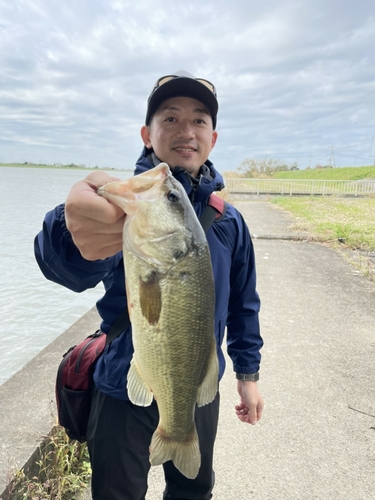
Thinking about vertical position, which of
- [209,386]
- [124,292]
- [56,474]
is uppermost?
[124,292]

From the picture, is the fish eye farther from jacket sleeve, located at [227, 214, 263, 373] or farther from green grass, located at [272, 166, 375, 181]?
green grass, located at [272, 166, 375, 181]

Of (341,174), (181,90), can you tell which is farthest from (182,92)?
(341,174)

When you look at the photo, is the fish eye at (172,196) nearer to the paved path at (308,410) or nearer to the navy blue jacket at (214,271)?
the navy blue jacket at (214,271)

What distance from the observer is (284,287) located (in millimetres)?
5695

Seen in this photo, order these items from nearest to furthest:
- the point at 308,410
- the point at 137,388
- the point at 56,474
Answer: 1. the point at 137,388
2. the point at 56,474
3. the point at 308,410

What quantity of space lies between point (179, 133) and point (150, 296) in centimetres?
111

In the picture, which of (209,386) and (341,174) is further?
(341,174)

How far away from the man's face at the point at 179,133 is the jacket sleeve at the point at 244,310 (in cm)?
48

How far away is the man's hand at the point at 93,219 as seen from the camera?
116 centimetres

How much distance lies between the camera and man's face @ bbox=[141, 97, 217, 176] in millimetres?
2020

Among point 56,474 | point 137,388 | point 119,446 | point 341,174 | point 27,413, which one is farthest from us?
point 341,174

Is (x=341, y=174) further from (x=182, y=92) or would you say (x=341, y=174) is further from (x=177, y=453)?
(x=177, y=453)

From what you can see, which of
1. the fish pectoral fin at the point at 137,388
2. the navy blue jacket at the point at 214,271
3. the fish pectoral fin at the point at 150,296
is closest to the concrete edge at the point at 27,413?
the navy blue jacket at the point at 214,271

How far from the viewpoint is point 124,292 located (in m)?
1.79
